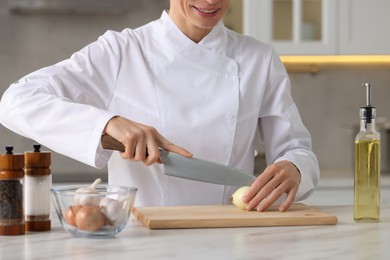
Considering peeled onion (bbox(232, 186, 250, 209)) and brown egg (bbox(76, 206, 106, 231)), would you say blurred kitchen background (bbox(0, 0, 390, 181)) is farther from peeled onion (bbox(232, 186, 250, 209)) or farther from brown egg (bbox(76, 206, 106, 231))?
brown egg (bbox(76, 206, 106, 231))

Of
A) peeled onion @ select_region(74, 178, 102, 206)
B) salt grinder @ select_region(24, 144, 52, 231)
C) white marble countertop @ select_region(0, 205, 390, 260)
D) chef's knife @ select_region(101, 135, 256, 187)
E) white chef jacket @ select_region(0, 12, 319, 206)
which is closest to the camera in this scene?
white marble countertop @ select_region(0, 205, 390, 260)

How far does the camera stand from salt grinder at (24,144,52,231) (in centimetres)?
168

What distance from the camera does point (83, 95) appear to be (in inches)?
83.6

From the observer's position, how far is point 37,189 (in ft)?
5.54

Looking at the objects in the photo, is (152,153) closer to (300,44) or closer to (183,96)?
(183,96)

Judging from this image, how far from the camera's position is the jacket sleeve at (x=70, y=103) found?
1.85 m

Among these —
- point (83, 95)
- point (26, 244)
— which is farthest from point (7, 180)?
point (83, 95)

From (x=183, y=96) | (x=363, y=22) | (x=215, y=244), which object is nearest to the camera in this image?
(x=215, y=244)

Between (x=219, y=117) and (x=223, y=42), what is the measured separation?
0.70 feet

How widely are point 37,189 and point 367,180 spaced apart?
71 cm

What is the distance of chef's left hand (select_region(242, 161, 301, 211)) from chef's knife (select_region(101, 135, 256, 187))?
5cm

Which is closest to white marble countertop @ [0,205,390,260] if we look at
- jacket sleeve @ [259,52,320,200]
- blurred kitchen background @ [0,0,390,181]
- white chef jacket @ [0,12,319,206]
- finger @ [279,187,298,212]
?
finger @ [279,187,298,212]

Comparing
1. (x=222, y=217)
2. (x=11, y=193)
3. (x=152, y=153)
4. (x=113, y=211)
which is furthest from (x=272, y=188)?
(x=11, y=193)

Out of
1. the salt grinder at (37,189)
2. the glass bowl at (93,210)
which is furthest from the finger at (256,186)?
the salt grinder at (37,189)
